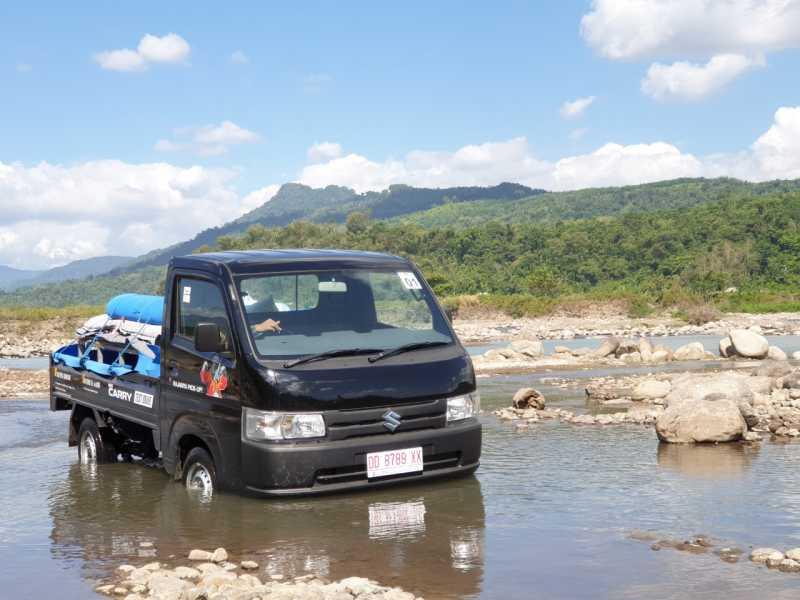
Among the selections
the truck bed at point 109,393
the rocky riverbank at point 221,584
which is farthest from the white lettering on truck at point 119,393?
the rocky riverbank at point 221,584

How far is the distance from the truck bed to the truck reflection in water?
0.77 metres

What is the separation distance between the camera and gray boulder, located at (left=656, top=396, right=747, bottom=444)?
1130cm

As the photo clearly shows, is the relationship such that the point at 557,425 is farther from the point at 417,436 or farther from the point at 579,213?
the point at 579,213

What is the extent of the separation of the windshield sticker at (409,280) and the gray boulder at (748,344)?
23.5 meters

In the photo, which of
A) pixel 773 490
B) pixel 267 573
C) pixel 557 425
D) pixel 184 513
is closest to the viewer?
pixel 267 573

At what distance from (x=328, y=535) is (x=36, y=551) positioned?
225cm

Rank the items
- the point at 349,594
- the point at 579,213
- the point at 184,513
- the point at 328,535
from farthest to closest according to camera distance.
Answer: the point at 579,213
the point at 184,513
the point at 328,535
the point at 349,594

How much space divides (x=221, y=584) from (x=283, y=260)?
3112 millimetres

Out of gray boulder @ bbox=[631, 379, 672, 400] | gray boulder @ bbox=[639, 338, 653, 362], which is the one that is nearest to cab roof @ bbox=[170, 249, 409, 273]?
gray boulder @ bbox=[631, 379, 672, 400]

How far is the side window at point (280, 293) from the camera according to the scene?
25.2ft

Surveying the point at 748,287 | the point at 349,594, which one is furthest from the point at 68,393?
the point at 748,287

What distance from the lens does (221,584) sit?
5.80 meters

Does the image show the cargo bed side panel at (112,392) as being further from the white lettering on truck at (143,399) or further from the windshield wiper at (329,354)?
the windshield wiper at (329,354)

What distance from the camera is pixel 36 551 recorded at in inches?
286
